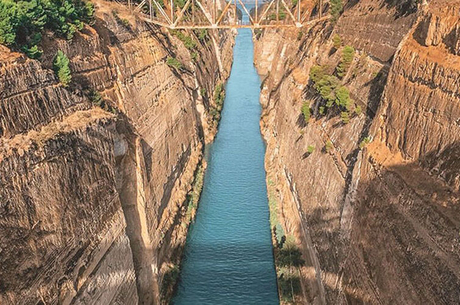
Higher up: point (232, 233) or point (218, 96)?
point (218, 96)

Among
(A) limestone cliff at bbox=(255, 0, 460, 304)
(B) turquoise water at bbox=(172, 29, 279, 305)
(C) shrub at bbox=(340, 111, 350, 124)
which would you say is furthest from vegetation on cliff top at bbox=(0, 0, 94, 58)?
(B) turquoise water at bbox=(172, 29, 279, 305)

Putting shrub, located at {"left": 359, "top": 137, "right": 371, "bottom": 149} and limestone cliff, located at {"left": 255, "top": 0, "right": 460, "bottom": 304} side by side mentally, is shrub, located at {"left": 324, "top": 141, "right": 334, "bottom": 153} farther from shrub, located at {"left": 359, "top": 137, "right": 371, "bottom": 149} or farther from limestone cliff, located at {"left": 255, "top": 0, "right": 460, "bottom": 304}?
shrub, located at {"left": 359, "top": 137, "right": 371, "bottom": 149}

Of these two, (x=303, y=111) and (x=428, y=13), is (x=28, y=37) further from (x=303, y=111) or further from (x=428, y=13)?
(x=303, y=111)

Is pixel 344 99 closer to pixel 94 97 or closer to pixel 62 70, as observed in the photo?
pixel 94 97

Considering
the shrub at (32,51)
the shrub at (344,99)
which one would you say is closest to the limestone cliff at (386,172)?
the shrub at (344,99)

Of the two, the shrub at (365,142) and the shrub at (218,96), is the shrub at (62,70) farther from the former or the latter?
the shrub at (218,96)

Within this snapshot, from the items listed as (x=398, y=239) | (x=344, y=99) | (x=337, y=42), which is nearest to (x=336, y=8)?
(x=337, y=42)
